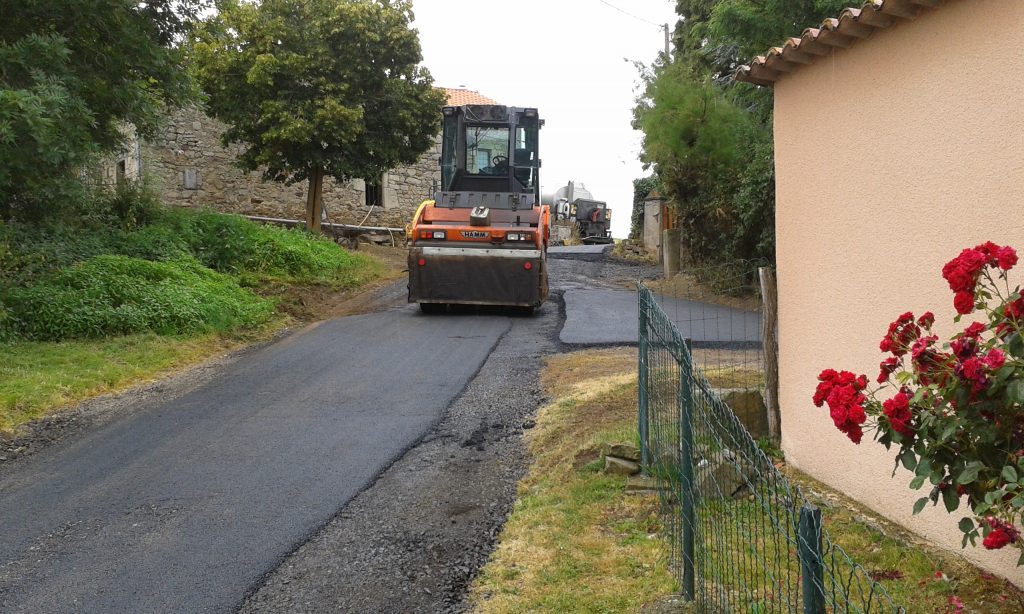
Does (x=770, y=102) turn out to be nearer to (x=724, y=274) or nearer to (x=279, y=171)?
(x=724, y=274)

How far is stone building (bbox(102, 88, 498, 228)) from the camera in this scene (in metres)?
25.8

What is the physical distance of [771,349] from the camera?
7176 millimetres

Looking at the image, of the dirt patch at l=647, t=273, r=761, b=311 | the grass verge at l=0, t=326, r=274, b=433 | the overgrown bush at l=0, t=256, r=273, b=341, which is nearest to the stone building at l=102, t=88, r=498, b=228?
the dirt patch at l=647, t=273, r=761, b=311

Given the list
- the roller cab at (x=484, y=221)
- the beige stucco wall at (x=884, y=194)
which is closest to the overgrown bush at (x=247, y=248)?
the roller cab at (x=484, y=221)

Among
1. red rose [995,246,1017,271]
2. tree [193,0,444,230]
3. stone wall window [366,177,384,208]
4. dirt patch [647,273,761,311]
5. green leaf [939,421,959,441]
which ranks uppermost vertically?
tree [193,0,444,230]

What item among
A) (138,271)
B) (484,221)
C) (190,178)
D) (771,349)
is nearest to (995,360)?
(771,349)

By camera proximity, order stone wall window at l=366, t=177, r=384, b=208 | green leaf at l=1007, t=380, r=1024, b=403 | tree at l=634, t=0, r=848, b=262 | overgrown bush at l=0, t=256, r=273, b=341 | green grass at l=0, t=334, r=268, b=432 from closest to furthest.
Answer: green leaf at l=1007, t=380, r=1024, b=403 < green grass at l=0, t=334, r=268, b=432 < overgrown bush at l=0, t=256, r=273, b=341 < tree at l=634, t=0, r=848, b=262 < stone wall window at l=366, t=177, r=384, b=208

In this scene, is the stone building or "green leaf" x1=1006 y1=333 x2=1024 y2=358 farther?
the stone building

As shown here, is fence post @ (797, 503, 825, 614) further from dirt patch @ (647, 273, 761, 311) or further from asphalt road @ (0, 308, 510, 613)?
dirt patch @ (647, 273, 761, 311)

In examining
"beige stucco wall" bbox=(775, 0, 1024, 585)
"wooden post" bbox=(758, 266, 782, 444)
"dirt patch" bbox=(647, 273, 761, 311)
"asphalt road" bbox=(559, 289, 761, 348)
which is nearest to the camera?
"beige stucco wall" bbox=(775, 0, 1024, 585)

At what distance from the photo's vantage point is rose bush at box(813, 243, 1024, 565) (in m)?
3.12

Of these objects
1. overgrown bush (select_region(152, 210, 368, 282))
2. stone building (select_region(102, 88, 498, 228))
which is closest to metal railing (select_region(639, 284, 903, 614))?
overgrown bush (select_region(152, 210, 368, 282))

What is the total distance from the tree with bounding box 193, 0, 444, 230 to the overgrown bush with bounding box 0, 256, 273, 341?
311 inches

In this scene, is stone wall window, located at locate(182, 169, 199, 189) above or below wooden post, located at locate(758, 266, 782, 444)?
above
